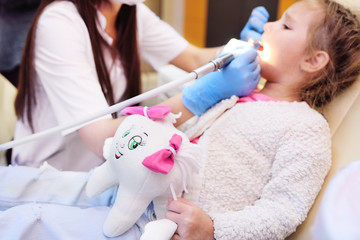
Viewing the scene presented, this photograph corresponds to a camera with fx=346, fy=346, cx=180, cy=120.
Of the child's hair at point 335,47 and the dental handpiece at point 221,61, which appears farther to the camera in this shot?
the child's hair at point 335,47

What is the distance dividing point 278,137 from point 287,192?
0.48ft

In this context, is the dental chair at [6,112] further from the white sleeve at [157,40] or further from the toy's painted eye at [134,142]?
the toy's painted eye at [134,142]

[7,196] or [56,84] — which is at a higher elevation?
[56,84]

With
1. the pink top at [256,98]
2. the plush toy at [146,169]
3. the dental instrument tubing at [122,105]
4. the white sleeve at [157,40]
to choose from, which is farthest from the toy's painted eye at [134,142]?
the white sleeve at [157,40]

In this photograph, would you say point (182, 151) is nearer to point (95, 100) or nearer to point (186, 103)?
point (186, 103)

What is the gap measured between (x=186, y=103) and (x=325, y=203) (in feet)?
2.05

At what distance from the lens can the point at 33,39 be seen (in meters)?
1.12

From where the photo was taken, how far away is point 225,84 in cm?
98

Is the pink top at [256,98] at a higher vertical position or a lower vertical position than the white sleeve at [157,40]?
higher

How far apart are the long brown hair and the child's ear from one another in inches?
25.8

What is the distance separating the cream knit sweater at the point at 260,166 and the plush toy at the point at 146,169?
0.38ft

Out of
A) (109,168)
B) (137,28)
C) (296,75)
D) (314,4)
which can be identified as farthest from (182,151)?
(137,28)

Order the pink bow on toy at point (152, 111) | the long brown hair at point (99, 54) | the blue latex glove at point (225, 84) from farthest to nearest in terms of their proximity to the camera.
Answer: the long brown hair at point (99, 54) → the blue latex glove at point (225, 84) → the pink bow on toy at point (152, 111)

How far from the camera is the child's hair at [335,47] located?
997 millimetres
